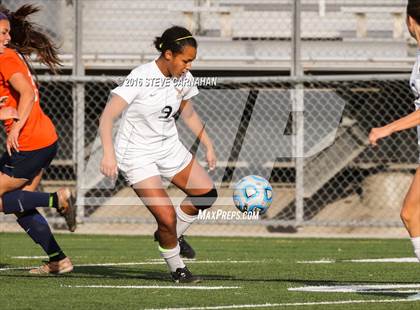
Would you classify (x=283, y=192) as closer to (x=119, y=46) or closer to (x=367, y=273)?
(x=119, y=46)

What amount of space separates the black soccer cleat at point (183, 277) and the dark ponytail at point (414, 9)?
8.17 ft

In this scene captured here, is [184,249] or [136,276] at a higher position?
[184,249]

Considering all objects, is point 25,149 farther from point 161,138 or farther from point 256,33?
point 256,33

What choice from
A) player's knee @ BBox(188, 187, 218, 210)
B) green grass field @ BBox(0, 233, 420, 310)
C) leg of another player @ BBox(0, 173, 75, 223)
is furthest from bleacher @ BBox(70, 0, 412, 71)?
leg of another player @ BBox(0, 173, 75, 223)

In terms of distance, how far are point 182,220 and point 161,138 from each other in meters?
0.75

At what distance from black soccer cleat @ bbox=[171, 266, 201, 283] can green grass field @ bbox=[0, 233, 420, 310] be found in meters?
0.08

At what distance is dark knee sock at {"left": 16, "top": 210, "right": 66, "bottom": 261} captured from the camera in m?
8.52

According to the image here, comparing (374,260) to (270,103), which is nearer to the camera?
(374,260)

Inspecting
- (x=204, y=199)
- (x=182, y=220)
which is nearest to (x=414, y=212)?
(x=204, y=199)

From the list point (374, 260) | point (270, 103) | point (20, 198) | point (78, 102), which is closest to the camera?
point (20, 198)

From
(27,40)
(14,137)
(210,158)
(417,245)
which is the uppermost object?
(27,40)

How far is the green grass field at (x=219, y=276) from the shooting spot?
670cm

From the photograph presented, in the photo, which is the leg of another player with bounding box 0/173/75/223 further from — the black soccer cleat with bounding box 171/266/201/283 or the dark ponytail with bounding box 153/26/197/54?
the dark ponytail with bounding box 153/26/197/54

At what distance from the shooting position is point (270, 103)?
15977mm
